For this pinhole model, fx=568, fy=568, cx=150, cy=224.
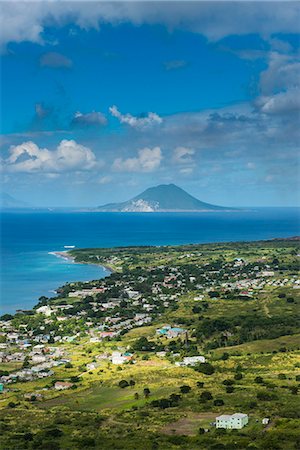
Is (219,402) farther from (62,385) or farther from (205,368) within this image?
(62,385)

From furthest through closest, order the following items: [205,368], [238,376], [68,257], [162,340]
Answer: [68,257]
[162,340]
[205,368]
[238,376]

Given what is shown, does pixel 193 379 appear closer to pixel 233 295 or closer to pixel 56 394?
pixel 56 394

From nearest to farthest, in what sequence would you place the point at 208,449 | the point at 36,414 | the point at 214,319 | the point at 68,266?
the point at 208,449, the point at 36,414, the point at 214,319, the point at 68,266

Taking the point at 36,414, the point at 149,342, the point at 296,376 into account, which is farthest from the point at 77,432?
the point at 149,342

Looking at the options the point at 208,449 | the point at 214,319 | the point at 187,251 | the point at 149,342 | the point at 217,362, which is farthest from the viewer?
Result: the point at 187,251

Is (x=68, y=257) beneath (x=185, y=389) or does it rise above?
above

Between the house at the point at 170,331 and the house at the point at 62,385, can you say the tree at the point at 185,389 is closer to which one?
the house at the point at 62,385

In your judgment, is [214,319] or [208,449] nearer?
[208,449]

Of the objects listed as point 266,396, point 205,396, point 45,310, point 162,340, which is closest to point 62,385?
point 205,396

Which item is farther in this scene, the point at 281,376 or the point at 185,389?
the point at 281,376
